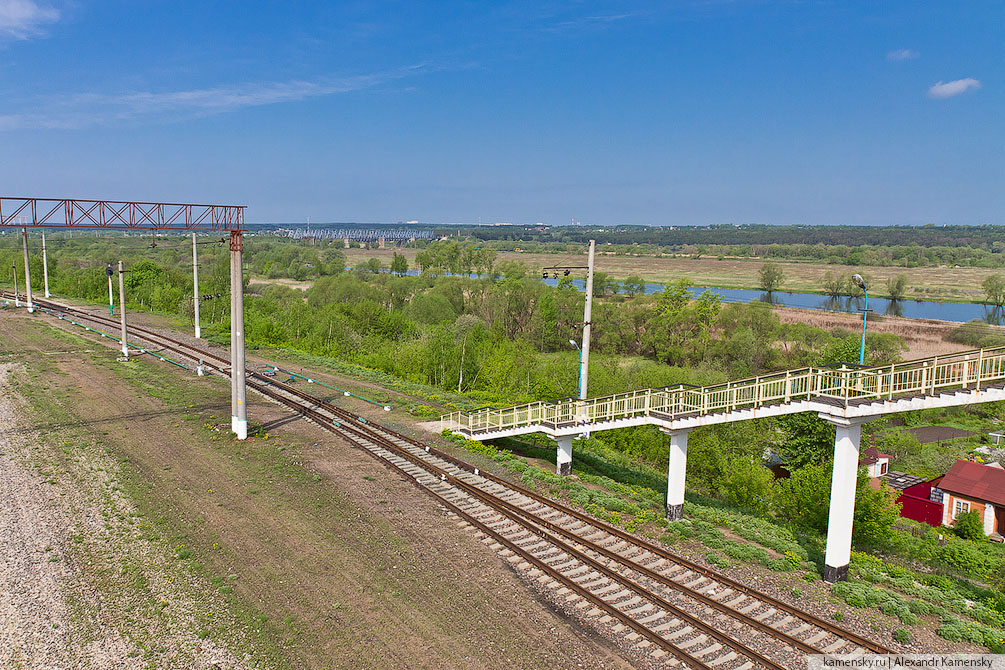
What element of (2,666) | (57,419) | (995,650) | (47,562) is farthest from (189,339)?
(995,650)

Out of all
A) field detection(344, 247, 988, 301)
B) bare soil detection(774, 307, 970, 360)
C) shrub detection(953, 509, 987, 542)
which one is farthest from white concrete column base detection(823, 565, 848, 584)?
field detection(344, 247, 988, 301)

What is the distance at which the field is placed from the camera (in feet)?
381

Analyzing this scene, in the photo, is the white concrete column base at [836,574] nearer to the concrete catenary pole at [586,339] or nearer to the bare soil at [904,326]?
the concrete catenary pole at [586,339]

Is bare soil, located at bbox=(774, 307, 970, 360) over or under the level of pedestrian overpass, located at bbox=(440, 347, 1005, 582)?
under

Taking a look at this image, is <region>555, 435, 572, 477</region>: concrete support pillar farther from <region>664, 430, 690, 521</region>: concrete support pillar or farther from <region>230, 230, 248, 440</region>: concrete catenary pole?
<region>230, 230, 248, 440</region>: concrete catenary pole

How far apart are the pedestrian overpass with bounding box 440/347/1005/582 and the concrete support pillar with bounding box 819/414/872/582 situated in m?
0.02

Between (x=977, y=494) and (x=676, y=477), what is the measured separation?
26.3 metres

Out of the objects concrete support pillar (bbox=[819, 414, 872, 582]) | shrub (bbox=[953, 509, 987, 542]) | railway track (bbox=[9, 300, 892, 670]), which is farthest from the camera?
shrub (bbox=[953, 509, 987, 542])

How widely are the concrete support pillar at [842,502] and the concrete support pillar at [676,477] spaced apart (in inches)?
162

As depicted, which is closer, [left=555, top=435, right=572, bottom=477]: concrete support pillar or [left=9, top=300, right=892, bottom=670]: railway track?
[left=9, top=300, right=892, bottom=670]: railway track

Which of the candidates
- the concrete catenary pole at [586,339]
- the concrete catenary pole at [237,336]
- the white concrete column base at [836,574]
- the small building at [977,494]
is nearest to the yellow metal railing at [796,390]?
the concrete catenary pole at [586,339]

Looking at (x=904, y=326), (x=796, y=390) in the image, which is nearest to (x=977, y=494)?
(x=796, y=390)

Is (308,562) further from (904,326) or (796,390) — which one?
(904,326)

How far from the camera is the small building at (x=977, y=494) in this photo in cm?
3391
